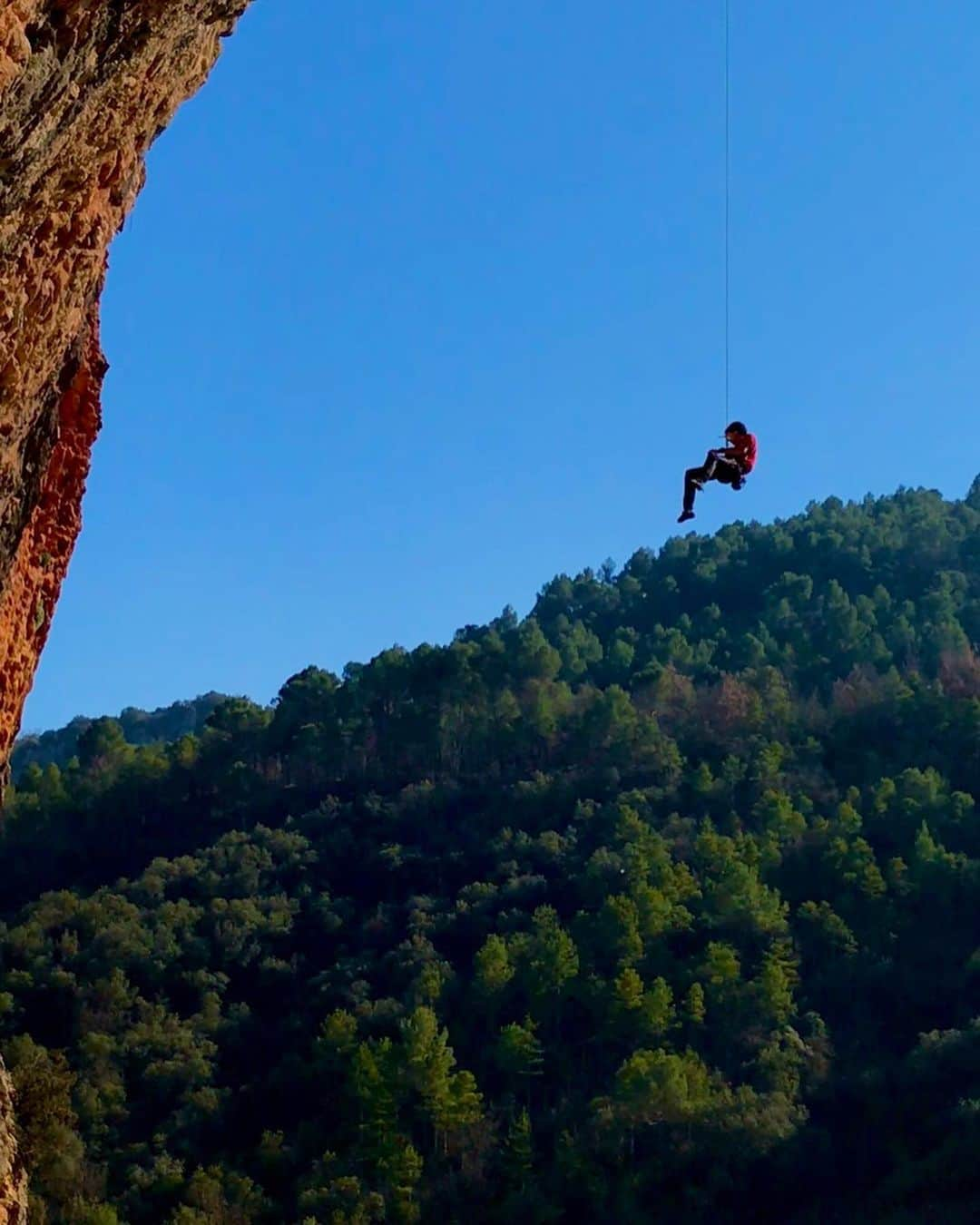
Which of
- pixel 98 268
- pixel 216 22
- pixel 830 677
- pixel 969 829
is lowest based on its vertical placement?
pixel 98 268

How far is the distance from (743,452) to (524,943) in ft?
139

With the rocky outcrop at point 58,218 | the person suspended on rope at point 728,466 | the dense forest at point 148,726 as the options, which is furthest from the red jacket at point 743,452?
the dense forest at point 148,726

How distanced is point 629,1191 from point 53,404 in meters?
38.1

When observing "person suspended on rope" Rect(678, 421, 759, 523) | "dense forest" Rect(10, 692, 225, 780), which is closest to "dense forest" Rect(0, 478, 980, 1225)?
"person suspended on rope" Rect(678, 421, 759, 523)

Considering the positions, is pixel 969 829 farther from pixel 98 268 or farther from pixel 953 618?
pixel 98 268

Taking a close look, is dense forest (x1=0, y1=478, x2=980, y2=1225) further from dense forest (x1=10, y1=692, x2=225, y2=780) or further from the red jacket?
dense forest (x1=10, y1=692, x2=225, y2=780)

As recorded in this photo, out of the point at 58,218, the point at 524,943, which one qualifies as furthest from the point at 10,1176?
the point at 524,943

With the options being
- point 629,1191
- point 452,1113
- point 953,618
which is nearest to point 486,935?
point 452,1113

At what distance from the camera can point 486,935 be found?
187 ft

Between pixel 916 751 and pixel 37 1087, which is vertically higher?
pixel 916 751

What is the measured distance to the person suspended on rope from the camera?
13.9 meters

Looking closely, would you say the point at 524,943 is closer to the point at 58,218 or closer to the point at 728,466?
the point at 728,466

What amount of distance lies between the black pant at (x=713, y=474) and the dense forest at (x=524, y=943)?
24.6m

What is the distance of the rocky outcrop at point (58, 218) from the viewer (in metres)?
6.65
